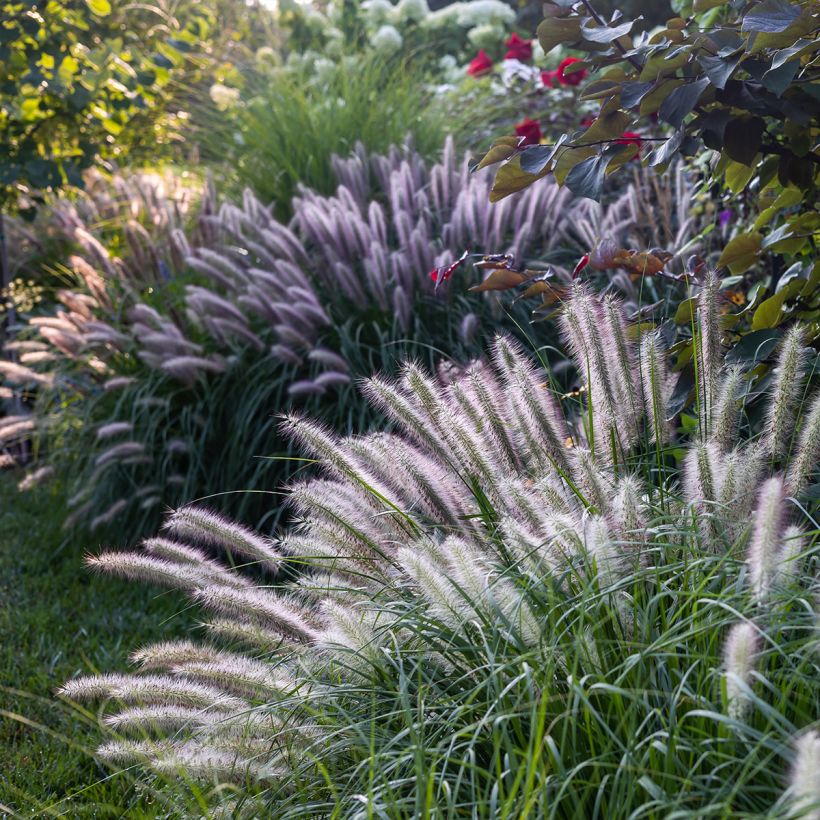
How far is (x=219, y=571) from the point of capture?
1871mm

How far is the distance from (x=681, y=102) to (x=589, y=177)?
0.23m

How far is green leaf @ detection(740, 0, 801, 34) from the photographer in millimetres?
1762

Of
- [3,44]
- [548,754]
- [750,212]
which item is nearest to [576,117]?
[750,212]

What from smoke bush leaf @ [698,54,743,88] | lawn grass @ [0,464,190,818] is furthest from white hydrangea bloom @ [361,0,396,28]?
smoke bush leaf @ [698,54,743,88]

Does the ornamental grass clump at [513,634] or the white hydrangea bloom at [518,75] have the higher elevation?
the white hydrangea bloom at [518,75]

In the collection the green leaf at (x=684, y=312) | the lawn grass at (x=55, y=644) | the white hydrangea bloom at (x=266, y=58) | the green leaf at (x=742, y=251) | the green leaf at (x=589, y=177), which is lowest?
the lawn grass at (x=55, y=644)

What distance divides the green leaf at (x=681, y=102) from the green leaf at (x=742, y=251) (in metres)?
0.52

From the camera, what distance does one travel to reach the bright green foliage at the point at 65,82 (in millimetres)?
5480

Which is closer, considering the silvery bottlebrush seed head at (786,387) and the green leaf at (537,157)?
the silvery bottlebrush seed head at (786,387)

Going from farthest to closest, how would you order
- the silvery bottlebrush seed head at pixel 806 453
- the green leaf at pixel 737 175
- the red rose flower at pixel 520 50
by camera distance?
the red rose flower at pixel 520 50, the green leaf at pixel 737 175, the silvery bottlebrush seed head at pixel 806 453

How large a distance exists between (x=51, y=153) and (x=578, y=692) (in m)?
5.90

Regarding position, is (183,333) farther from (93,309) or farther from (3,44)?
(3,44)

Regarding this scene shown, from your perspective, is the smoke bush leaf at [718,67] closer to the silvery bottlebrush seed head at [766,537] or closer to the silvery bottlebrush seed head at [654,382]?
the silvery bottlebrush seed head at [654,382]

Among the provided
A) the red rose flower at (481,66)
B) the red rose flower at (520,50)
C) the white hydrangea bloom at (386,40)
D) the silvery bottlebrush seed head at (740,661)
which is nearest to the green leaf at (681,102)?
the silvery bottlebrush seed head at (740,661)
